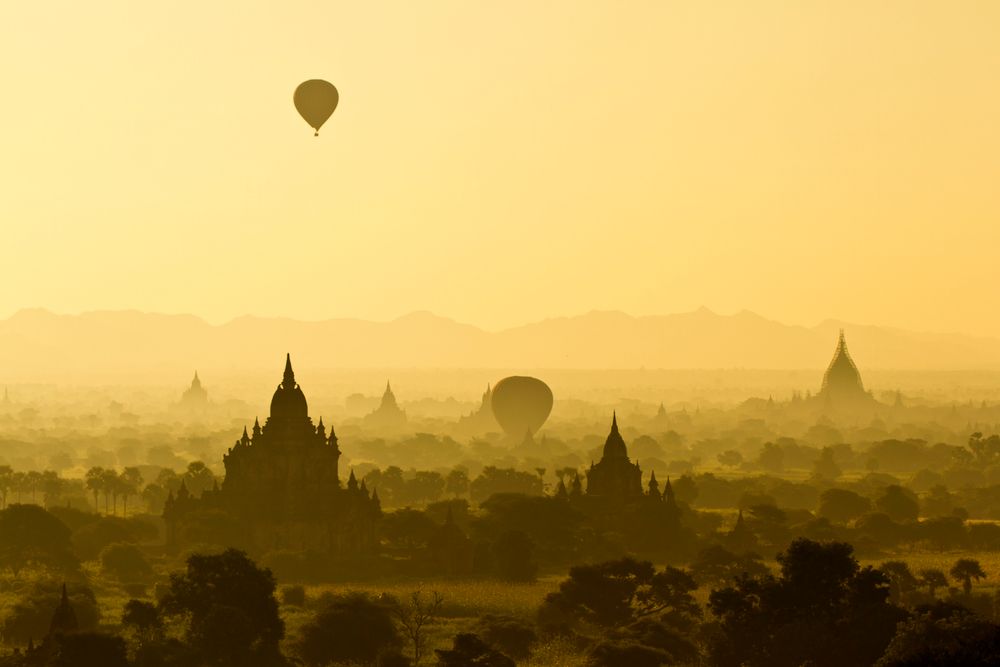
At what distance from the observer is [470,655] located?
51750mm

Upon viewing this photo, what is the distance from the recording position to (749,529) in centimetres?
9375

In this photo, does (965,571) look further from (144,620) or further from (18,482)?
(18,482)

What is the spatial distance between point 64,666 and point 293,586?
2481 centimetres

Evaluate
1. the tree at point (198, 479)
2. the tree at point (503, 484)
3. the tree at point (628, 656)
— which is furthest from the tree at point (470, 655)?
the tree at point (503, 484)

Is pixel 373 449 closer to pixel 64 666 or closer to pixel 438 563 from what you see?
pixel 438 563

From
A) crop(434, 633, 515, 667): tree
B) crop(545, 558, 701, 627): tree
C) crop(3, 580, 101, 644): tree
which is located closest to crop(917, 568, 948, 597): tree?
crop(545, 558, 701, 627): tree

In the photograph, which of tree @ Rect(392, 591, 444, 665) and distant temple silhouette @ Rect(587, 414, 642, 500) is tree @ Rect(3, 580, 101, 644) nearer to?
tree @ Rect(392, 591, 444, 665)

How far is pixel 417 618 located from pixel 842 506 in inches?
2298

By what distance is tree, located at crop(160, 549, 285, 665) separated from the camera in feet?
184

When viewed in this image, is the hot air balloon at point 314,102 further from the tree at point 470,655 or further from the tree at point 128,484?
the tree at point 470,655

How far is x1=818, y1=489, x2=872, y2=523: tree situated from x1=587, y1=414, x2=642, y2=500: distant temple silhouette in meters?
17.7

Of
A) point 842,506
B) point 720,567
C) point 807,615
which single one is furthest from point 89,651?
point 842,506

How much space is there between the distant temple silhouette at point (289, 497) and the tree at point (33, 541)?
712 cm

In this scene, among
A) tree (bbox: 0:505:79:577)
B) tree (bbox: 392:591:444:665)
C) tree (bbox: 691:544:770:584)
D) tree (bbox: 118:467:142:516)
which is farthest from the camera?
tree (bbox: 118:467:142:516)
